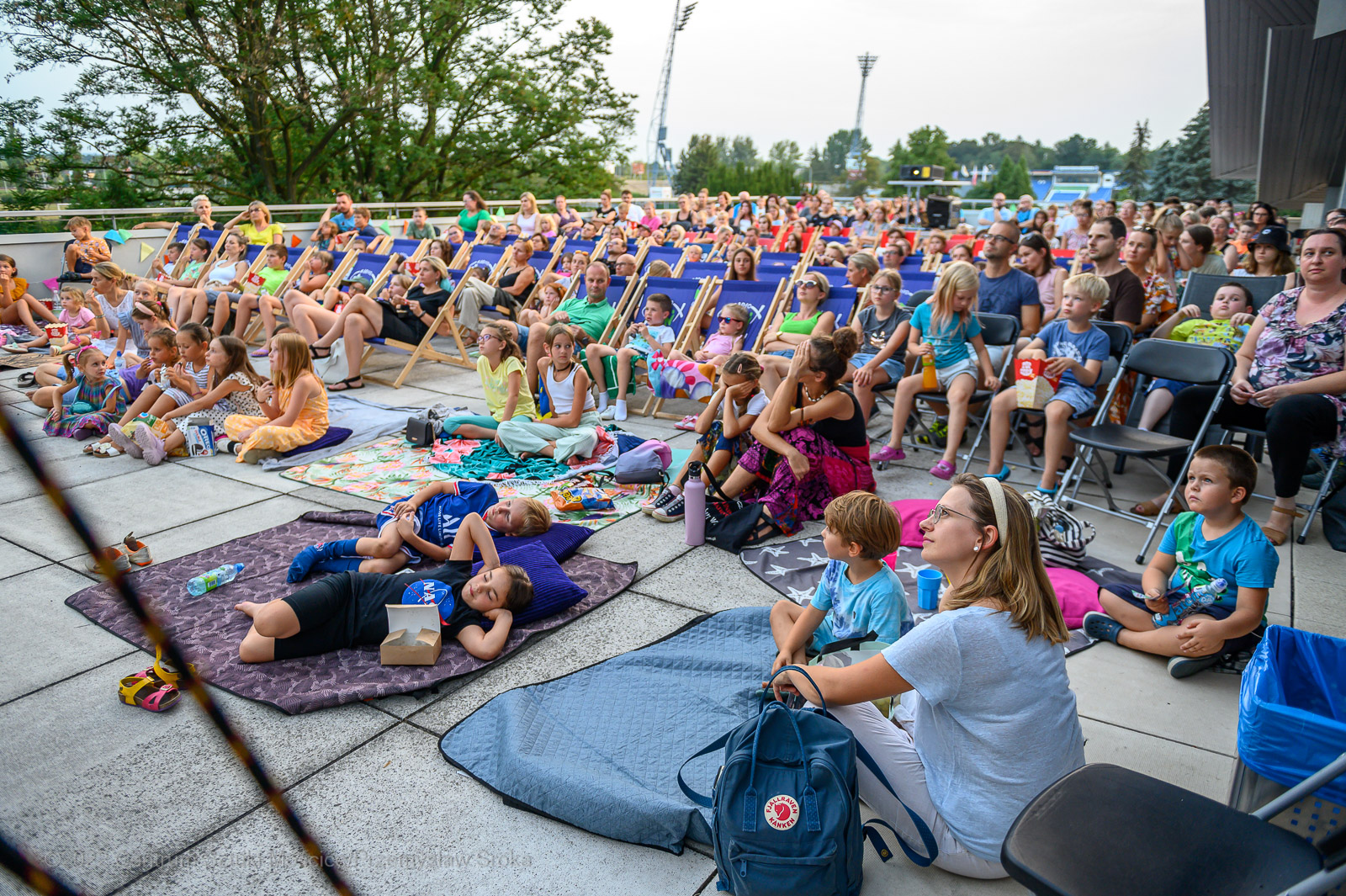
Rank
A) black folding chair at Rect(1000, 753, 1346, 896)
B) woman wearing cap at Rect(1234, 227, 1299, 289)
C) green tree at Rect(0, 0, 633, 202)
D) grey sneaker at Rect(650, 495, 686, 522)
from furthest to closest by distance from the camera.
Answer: green tree at Rect(0, 0, 633, 202) < woman wearing cap at Rect(1234, 227, 1299, 289) < grey sneaker at Rect(650, 495, 686, 522) < black folding chair at Rect(1000, 753, 1346, 896)

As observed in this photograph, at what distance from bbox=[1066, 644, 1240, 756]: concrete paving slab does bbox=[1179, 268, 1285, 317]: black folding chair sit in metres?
3.42

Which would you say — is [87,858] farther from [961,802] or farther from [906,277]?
[906,277]

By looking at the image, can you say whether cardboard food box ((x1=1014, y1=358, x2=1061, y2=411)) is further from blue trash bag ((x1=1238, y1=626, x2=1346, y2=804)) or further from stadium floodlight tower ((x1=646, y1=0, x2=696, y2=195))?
stadium floodlight tower ((x1=646, y1=0, x2=696, y2=195))

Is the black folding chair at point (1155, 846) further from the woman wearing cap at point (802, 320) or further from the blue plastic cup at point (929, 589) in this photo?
the woman wearing cap at point (802, 320)

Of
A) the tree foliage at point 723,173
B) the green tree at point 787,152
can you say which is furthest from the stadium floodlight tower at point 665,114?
the green tree at point 787,152

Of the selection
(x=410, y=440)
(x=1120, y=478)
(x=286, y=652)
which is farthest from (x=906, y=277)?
(x=286, y=652)

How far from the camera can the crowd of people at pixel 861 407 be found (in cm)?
197

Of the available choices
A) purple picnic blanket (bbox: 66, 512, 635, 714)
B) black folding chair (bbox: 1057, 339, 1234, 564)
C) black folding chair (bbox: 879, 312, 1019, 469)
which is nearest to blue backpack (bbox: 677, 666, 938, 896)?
purple picnic blanket (bbox: 66, 512, 635, 714)

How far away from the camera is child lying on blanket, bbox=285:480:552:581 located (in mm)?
3729

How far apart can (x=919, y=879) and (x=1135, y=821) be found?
0.70 m

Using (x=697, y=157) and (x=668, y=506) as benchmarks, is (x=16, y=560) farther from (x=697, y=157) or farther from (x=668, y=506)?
(x=697, y=157)

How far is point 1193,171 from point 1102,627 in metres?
36.2

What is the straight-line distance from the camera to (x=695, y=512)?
13.7 ft

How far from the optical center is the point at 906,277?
715cm
